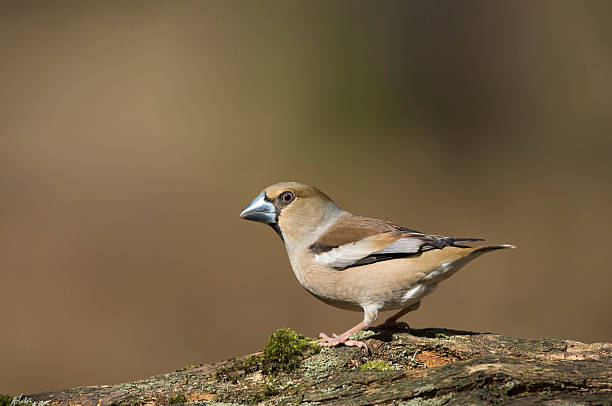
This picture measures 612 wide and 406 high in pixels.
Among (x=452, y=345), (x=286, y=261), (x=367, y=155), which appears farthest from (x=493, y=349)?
(x=367, y=155)

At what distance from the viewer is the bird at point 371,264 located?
450cm

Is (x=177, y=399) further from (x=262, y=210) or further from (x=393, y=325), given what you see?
(x=262, y=210)

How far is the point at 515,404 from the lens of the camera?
2.96 meters

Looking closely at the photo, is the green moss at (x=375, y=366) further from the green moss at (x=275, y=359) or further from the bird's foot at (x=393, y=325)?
the bird's foot at (x=393, y=325)

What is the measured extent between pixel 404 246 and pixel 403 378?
1.35 m

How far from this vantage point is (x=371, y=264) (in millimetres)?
4594

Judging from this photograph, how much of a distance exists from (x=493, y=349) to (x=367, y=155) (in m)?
9.08

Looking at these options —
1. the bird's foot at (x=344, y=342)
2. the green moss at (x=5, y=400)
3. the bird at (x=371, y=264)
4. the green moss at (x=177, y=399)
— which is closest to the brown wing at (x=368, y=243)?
the bird at (x=371, y=264)

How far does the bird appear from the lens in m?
4.50

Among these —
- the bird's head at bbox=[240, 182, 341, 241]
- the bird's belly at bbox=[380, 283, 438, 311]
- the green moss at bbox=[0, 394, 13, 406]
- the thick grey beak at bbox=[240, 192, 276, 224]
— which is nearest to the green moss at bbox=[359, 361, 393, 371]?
the bird's belly at bbox=[380, 283, 438, 311]

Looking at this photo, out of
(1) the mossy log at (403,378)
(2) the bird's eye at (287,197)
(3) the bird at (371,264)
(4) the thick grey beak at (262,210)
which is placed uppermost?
(2) the bird's eye at (287,197)

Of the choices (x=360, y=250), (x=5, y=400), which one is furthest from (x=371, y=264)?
(x=5, y=400)

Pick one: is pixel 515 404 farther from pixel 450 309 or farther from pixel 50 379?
pixel 50 379

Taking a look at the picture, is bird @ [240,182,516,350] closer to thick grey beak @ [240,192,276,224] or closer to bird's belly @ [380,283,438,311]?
bird's belly @ [380,283,438,311]
